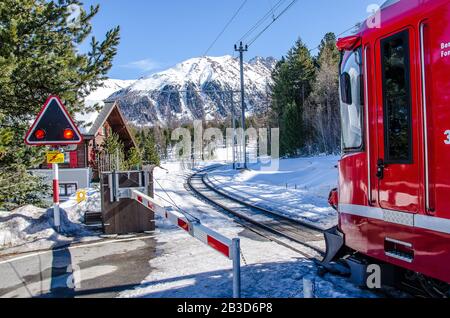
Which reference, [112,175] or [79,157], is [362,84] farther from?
[79,157]

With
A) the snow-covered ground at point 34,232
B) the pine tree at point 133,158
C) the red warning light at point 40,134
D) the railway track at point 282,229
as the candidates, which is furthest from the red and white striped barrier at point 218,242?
the pine tree at point 133,158

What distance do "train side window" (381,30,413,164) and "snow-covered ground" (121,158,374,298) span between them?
71.9 inches

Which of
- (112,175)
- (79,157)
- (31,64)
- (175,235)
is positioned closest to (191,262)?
(175,235)

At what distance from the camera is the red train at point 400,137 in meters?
3.15

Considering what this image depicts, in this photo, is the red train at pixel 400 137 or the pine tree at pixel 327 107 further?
the pine tree at pixel 327 107

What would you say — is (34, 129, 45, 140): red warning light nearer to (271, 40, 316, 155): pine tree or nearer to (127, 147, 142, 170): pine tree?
(127, 147, 142, 170): pine tree

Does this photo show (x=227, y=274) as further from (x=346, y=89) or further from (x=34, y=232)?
(x=34, y=232)

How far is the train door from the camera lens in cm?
339

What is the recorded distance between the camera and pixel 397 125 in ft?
11.8

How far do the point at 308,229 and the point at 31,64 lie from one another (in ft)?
23.4

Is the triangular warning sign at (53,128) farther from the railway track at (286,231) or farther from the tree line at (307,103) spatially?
the tree line at (307,103)

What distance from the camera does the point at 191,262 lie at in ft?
20.2

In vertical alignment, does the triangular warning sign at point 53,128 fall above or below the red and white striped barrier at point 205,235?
above

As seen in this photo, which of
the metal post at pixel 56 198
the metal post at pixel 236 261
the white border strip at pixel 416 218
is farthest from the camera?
the metal post at pixel 56 198
